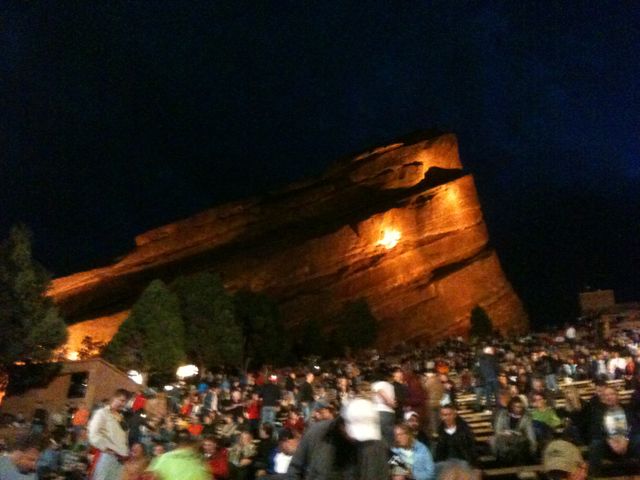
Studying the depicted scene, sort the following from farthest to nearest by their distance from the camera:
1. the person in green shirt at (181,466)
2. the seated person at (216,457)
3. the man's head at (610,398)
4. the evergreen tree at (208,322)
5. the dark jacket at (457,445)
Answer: the evergreen tree at (208,322) → the dark jacket at (457,445) → the man's head at (610,398) → the seated person at (216,457) → the person in green shirt at (181,466)

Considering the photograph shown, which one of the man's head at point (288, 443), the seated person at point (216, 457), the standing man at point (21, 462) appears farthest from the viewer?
the man's head at point (288, 443)

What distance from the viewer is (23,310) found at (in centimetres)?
2773

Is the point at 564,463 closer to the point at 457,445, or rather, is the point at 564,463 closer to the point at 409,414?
the point at 457,445

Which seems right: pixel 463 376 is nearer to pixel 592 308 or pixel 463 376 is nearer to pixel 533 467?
pixel 533 467

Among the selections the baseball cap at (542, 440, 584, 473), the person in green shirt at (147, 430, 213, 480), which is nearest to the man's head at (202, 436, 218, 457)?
the person in green shirt at (147, 430, 213, 480)

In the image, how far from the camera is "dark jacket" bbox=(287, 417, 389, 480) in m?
3.89

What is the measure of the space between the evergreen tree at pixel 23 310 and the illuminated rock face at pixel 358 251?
542 inches

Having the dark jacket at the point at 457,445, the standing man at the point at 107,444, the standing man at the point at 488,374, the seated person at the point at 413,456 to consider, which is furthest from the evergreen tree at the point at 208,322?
the seated person at the point at 413,456

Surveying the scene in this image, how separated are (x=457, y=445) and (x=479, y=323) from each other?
145ft

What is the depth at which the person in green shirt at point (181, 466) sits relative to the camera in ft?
16.2

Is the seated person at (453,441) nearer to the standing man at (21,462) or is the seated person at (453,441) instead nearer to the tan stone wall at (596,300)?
the standing man at (21,462)

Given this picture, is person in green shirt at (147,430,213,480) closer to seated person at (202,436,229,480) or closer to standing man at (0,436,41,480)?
seated person at (202,436,229,480)

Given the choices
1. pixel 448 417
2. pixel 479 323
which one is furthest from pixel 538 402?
pixel 479 323

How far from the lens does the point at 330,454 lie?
13.3 ft
